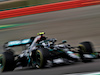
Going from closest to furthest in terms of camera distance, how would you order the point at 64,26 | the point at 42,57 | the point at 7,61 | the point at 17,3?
1. the point at 42,57
2. the point at 7,61
3. the point at 64,26
4. the point at 17,3

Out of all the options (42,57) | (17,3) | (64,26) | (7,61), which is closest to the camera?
(42,57)

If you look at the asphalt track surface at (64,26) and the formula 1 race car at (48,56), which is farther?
the asphalt track surface at (64,26)

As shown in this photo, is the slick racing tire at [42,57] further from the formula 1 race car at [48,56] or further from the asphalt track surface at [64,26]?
the asphalt track surface at [64,26]

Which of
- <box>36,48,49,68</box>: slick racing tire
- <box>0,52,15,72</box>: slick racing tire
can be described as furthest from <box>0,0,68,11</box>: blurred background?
<box>36,48,49,68</box>: slick racing tire

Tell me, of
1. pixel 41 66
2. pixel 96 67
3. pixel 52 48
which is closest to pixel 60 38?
pixel 52 48

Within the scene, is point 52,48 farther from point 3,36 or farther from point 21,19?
point 21,19

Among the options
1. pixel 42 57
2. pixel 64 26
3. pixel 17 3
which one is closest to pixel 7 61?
pixel 42 57

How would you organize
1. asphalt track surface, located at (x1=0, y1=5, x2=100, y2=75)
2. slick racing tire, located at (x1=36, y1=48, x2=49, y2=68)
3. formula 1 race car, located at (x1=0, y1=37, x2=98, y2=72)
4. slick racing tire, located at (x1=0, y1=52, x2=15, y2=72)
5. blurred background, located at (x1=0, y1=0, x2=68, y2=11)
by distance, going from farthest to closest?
blurred background, located at (x1=0, y1=0, x2=68, y2=11)
asphalt track surface, located at (x1=0, y1=5, x2=100, y2=75)
slick racing tire, located at (x1=0, y1=52, x2=15, y2=72)
formula 1 race car, located at (x1=0, y1=37, x2=98, y2=72)
slick racing tire, located at (x1=36, y1=48, x2=49, y2=68)

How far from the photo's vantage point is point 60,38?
875cm

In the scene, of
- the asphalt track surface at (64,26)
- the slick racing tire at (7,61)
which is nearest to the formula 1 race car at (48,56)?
the slick racing tire at (7,61)

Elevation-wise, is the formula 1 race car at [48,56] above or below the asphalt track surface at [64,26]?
below

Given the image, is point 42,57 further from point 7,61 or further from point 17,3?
point 17,3

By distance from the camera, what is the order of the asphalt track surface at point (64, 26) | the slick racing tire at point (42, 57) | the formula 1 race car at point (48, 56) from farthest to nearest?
1. the asphalt track surface at point (64, 26)
2. the formula 1 race car at point (48, 56)
3. the slick racing tire at point (42, 57)

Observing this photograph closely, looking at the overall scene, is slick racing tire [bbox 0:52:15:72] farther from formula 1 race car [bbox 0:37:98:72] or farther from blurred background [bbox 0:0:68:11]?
blurred background [bbox 0:0:68:11]
